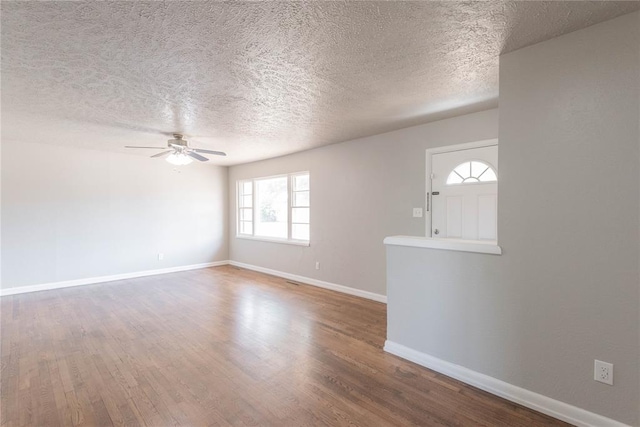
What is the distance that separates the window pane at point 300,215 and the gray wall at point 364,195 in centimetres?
27

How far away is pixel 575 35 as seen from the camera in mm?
1830

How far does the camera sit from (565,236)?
6.13 feet

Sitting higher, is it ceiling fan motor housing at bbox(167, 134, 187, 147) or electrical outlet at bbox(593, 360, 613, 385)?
ceiling fan motor housing at bbox(167, 134, 187, 147)

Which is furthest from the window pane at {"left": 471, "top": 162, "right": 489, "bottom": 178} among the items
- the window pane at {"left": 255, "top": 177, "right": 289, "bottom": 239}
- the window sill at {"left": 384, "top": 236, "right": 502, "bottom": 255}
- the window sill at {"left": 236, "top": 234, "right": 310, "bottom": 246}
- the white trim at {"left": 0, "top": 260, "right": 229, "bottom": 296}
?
the white trim at {"left": 0, "top": 260, "right": 229, "bottom": 296}

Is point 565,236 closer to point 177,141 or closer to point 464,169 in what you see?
point 464,169

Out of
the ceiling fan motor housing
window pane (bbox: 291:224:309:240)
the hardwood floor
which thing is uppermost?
the ceiling fan motor housing

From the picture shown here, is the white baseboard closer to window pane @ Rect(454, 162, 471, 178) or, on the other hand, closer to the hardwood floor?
the hardwood floor

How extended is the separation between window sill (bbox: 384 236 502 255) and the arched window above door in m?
1.15

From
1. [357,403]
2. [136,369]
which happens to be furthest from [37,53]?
[357,403]

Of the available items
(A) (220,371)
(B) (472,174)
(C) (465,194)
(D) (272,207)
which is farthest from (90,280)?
(B) (472,174)

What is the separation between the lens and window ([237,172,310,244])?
5.57m

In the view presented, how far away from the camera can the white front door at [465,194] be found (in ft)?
10.6

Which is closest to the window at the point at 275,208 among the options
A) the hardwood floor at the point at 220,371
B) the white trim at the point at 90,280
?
the white trim at the point at 90,280

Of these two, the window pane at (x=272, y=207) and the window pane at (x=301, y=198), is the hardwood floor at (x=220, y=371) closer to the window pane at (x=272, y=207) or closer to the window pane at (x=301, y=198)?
the window pane at (x=301, y=198)
